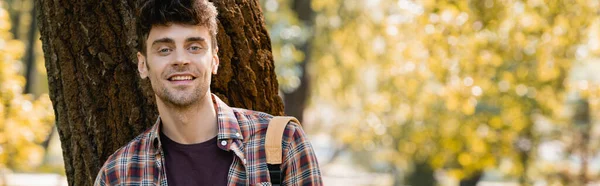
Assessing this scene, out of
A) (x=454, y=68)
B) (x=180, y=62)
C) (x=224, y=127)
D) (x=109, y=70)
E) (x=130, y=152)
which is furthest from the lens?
(x=454, y=68)

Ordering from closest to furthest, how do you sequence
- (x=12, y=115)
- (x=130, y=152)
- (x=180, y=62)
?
(x=180, y=62) → (x=130, y=152) → (x=12, y=115)

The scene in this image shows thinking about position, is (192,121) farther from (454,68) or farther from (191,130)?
(454,68)

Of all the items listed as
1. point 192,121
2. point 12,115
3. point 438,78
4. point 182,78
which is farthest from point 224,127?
point 438,78

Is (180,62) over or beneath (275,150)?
over

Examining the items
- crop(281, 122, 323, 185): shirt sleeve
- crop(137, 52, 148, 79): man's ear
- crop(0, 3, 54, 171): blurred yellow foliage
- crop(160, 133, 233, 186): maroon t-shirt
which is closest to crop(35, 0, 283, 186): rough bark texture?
crop(137, 52, 148, 79): man's ear

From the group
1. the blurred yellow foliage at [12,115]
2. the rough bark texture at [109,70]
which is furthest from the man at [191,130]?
the blurred yellow foliage at [12,115]

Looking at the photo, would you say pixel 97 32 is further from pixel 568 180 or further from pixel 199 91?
pixel 568 180

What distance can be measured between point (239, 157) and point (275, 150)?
139 millimetres

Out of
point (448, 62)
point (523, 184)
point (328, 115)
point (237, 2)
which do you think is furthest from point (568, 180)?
point (237, 2)

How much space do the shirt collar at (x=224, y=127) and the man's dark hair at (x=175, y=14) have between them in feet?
0.83

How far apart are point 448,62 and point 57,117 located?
9.47 meters

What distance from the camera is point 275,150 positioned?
9.48ft

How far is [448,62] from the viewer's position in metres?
12.4

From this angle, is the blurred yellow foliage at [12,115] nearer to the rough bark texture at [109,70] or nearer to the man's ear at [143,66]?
the rough bark texture at [109,70]
